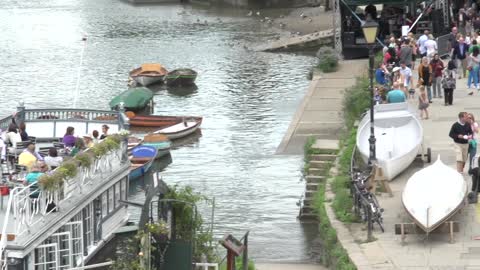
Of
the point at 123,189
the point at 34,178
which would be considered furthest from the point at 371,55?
the point at 34,178

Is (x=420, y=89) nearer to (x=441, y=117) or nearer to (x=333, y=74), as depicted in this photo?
(x=441, y=117)

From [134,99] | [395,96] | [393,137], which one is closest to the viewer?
[393,137]

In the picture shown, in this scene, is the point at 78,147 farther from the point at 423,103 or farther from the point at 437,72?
the point at 437,72

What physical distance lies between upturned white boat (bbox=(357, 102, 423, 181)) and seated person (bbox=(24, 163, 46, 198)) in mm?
8788

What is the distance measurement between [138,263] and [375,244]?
576 centimetres

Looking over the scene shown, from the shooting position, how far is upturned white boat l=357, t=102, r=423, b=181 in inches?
1244

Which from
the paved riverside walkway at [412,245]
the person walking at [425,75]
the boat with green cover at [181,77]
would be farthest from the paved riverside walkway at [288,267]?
the boat with green cover at [181,77]

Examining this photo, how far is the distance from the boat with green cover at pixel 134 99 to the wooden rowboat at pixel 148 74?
5.21m

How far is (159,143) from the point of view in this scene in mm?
45500

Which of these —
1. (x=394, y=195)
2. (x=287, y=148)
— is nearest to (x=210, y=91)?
(x=287, y=148)

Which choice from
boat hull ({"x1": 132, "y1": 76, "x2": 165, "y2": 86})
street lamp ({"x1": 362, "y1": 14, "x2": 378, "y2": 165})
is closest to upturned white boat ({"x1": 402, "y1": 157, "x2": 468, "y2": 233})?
street lamp ({"x1": 362, "y1": 14, "x2": 378, "y2": 165})

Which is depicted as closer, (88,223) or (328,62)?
(88,223)

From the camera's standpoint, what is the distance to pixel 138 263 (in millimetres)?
23875

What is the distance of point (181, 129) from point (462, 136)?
788 inches
